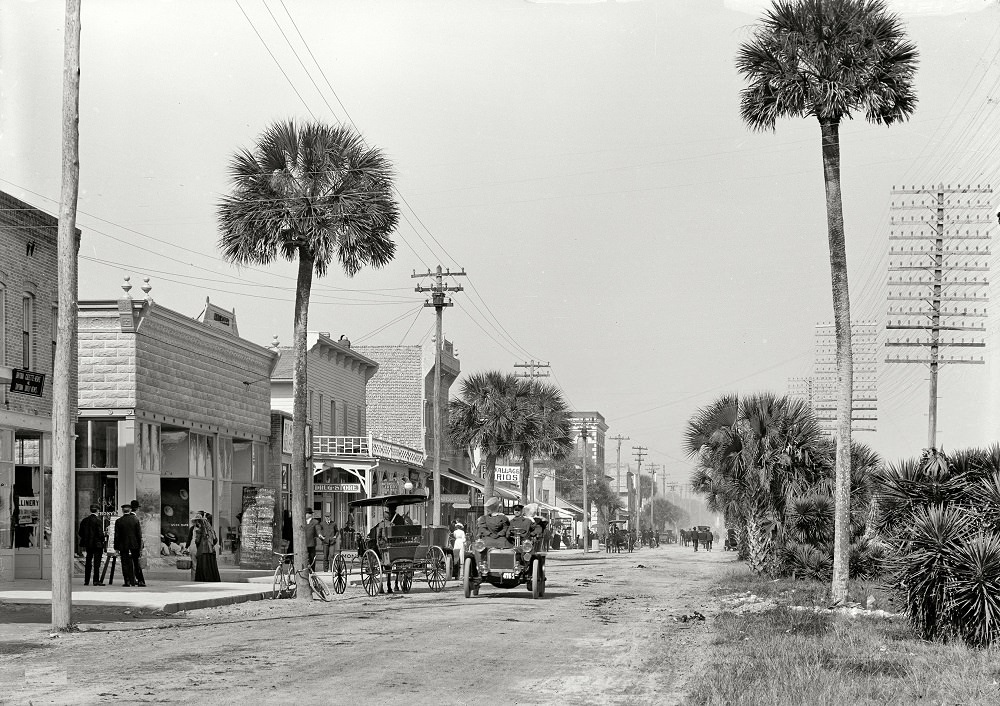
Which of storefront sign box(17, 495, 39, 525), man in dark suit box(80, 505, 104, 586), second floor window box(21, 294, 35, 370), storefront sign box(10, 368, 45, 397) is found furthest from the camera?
storefront sign box(17, 495, 39, 525)

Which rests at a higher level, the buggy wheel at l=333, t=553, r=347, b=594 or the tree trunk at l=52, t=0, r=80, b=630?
the tree trunk at l=52, t=0, r=80, b=630

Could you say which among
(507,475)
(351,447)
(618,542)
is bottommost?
(618,542)

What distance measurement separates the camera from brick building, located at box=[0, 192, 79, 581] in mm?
26453

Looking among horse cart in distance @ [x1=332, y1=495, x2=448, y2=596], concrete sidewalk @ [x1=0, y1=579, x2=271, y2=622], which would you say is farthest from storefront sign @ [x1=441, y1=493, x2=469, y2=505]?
concrete sidewalk @ [x1=0, y1=579, x2=271, y2=622]

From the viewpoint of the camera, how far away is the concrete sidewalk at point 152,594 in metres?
21.1

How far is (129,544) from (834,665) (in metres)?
16.9

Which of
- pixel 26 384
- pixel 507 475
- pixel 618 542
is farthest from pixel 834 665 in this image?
pixel 507 475

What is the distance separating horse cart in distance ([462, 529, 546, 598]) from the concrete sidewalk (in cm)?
394

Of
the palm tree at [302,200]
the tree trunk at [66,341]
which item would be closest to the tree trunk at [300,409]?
the palm tree at [302,200]

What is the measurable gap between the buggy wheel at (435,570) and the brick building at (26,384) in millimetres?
8351

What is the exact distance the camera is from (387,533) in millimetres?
28203

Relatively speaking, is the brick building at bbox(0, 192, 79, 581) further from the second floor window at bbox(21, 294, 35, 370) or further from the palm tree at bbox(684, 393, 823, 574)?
the palm tree at bbox(684, 393, 823, 574)

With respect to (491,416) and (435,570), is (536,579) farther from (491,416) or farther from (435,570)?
(491,416)

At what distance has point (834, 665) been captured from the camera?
1326 cm
